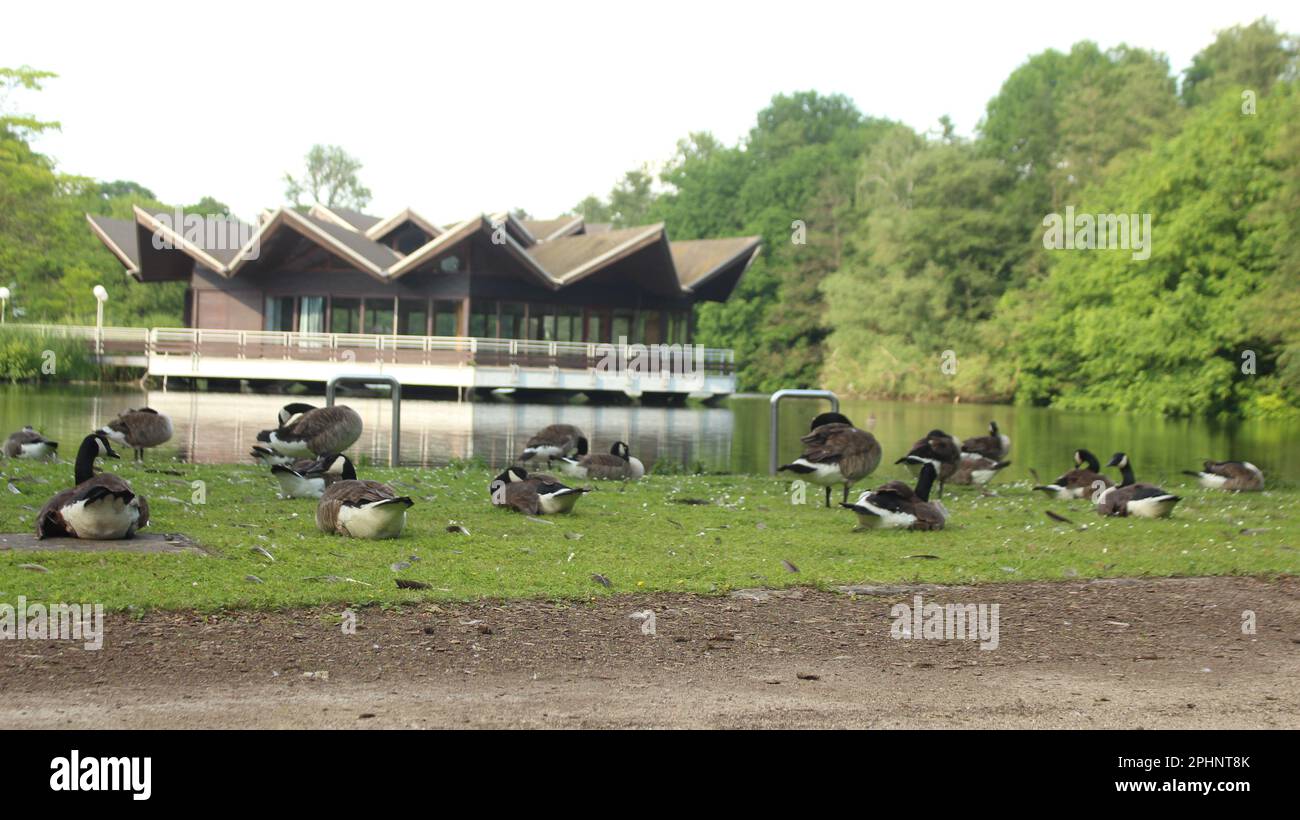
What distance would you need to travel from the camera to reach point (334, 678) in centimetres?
555

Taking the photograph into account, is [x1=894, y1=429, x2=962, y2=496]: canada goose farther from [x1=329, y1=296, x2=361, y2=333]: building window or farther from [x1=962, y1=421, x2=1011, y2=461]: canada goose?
[x1=329, y1=296, x2=361, y2=333]: building window

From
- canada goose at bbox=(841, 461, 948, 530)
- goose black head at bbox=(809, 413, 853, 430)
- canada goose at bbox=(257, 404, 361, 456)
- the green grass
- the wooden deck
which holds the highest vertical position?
the wooden deck

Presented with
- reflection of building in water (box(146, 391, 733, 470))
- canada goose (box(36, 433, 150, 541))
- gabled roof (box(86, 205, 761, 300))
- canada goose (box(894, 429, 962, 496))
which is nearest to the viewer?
canada goose (box(36, 433, 150, 541))

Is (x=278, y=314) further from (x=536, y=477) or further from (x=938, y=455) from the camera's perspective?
(x=536, y=477)

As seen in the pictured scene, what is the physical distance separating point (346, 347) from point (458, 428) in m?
25.9

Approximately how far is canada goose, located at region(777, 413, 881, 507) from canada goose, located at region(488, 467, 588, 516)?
2.12 meters

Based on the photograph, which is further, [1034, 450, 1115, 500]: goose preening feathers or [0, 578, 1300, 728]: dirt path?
[1034, 450, 1115, 500]: goose preening feathers

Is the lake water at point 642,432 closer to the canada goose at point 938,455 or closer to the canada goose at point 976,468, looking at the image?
the canada goose at point 976,468

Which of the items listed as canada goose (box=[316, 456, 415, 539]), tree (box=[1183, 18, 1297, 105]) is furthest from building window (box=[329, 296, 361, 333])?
canada goose (box=[316, 456, 415, 539])

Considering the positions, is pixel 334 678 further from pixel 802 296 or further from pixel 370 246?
pixel 802 296

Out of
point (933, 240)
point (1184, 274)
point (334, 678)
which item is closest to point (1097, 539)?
point (334, 678)

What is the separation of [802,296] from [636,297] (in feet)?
74.5

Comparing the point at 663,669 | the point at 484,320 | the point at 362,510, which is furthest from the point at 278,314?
the point at 663,669

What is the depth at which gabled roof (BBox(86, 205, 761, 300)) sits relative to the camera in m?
51.8
